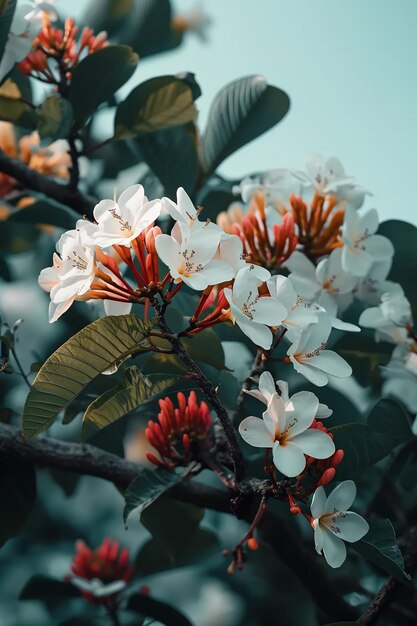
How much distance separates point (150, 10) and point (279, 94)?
45 cm

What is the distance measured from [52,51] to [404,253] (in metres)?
0.80

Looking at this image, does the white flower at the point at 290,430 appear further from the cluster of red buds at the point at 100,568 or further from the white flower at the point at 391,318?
the cluster of red buds at the point at 100,568

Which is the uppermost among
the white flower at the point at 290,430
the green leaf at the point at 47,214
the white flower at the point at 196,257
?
the white flower at the point at 196,257

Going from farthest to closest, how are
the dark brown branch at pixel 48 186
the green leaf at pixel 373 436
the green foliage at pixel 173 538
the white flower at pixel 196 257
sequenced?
the dark brown branch at pixel 48 186 → the green foliage at pixel 173 538 → the green leaf at pixel 373 436 → the white flower at pixel 196 257

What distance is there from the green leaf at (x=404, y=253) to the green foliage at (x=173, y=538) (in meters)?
0.60

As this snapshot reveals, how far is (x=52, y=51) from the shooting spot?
161 centimetres

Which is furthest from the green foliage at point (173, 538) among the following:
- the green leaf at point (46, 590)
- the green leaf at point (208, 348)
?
the green leaf at point (208, 348)

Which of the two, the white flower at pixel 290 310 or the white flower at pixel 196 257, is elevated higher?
the white flower at pixel 196 257

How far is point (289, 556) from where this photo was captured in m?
1.49

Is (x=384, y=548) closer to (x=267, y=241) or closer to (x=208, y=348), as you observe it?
(x=208, y=348)

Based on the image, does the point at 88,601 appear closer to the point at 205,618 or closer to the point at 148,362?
the point at 205,618

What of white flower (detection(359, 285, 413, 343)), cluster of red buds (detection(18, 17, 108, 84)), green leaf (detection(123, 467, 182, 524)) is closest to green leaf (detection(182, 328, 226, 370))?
green leaf (detection(123, 467, 182, 524))

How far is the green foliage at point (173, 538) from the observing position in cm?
137

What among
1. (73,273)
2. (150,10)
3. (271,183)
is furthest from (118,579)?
(150,10)
